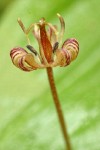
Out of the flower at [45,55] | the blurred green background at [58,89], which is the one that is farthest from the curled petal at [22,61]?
the blurred green background at [58,89]

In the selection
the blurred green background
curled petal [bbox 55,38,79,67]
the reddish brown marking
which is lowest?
curled petal [bbox 55,38,79,67]

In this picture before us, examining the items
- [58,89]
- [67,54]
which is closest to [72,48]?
[67,54]

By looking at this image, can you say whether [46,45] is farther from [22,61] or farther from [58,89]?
[58,89]

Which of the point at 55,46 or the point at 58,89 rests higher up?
the point at 58,89

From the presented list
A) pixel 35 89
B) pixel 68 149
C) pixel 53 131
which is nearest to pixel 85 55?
pixel 35 89

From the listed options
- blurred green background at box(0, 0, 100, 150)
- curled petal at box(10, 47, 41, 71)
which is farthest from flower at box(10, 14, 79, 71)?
blurred green background at box(0, 0, 100, 150)

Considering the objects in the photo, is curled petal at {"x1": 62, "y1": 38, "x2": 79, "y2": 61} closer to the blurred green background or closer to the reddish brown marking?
the reddish brown marking

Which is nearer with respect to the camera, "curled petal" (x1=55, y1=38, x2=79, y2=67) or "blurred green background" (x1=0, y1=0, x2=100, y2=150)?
"curled petal" (x1=55, y1=38, x2=79, y2=67)

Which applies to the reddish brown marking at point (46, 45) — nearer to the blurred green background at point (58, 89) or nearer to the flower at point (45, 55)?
the flower at point (45, 55)
